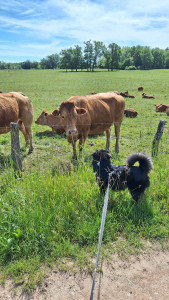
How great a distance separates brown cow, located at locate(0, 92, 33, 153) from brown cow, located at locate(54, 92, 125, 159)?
4.73 ft

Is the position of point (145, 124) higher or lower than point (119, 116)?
lower

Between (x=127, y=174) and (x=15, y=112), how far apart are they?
4.43m

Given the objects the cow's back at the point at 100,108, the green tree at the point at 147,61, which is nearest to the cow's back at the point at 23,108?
the cow's back at the point at 100,108

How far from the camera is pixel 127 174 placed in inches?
142

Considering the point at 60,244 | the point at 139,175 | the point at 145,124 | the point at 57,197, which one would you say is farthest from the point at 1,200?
the point at 145,124

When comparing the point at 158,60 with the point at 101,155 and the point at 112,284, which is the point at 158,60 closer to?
the point at 101,155

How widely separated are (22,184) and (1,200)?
0.48 m

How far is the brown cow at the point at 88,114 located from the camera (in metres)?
5.68

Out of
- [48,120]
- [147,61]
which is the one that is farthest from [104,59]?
[48,120]

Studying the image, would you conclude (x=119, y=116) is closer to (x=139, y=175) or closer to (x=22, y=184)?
(x=139, y=175)

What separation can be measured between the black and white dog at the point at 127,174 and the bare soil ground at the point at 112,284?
3.79 feet

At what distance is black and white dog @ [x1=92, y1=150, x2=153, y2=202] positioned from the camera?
142 inches

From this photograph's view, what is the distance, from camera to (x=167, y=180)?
4.21 m

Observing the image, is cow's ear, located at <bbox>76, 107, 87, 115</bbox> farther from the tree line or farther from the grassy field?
the tree line
